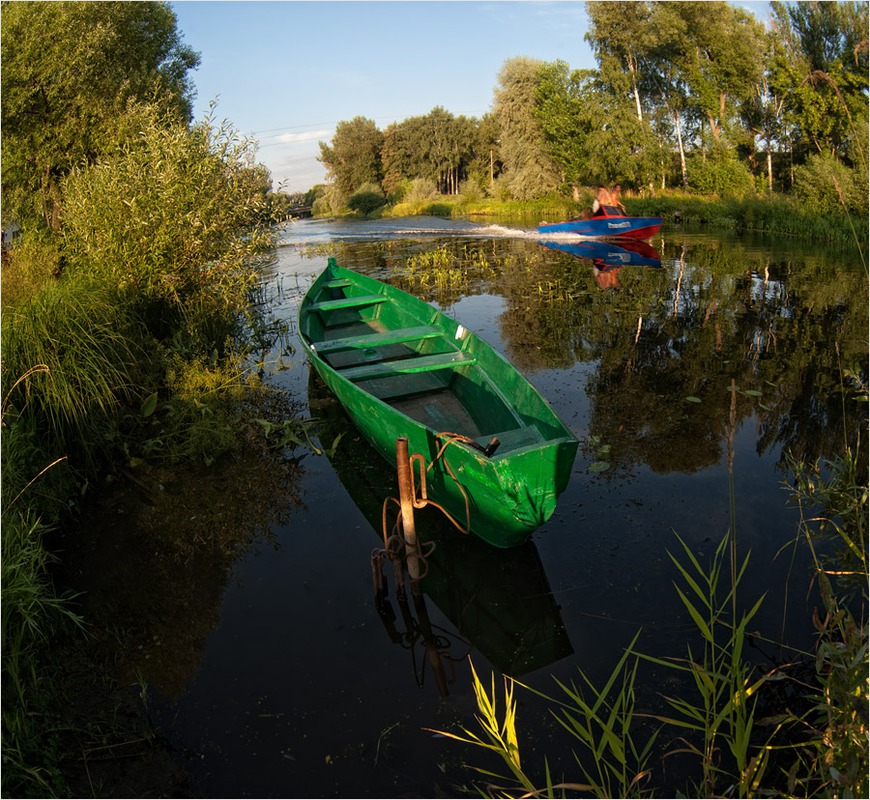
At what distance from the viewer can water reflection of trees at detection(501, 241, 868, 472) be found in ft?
26.0

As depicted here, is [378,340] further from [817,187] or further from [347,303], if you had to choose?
[817,187]

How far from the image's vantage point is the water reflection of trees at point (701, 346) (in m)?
7.93

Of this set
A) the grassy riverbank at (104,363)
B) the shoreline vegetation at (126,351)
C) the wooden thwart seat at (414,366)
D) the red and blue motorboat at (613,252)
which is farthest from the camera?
the red and blue motorboat at (613,252)

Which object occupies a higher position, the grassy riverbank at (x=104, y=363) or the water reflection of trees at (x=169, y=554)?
the grassy riverbank at (x=104, y=363)

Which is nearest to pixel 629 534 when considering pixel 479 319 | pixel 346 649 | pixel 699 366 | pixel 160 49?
pixel 346 649

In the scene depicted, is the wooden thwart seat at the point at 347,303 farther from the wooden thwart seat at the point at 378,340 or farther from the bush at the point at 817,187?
the bush at the point at 817,187

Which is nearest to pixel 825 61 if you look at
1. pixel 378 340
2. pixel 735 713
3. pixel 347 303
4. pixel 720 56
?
pixel 720 56

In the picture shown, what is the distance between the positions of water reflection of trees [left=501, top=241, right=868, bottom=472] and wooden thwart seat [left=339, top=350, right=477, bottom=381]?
192cm

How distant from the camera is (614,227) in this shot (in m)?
26.7

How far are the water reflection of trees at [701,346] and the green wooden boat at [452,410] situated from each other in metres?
1.55

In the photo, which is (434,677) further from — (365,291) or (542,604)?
(365,291)

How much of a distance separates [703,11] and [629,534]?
36469 millimetres

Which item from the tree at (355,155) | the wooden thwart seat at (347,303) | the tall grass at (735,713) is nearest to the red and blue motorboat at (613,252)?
the wooden thwart seat at (347,303)

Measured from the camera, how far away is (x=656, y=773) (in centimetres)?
359
